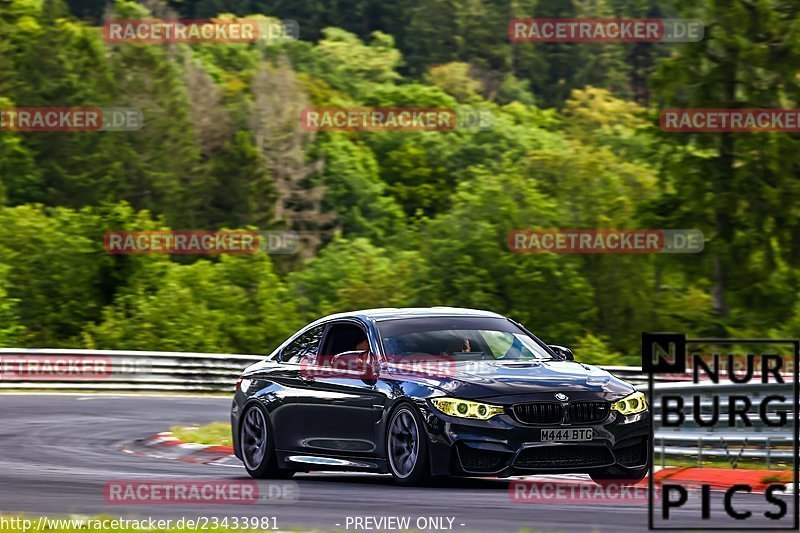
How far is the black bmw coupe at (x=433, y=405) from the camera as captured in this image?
1189 centimetres

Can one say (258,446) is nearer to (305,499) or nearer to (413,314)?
(413,314)

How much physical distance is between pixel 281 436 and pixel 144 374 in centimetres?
1877

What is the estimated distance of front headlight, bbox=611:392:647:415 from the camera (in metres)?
12.1

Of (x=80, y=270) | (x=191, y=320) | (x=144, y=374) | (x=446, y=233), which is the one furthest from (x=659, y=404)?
(x=80, y=270)

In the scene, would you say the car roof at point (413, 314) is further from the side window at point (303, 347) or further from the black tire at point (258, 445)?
the black tire at point (258, 445)

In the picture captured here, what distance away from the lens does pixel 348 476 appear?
577 inches

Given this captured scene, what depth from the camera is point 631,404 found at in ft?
40.2

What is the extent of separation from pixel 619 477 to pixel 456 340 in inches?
72.7

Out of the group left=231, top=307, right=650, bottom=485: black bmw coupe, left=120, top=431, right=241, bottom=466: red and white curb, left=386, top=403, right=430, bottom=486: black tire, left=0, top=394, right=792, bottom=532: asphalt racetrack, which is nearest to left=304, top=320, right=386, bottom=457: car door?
left=231, top=307, right=650, bottom=485: black bmw coupe

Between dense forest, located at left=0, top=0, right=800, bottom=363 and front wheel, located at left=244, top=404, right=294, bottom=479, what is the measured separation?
2647 cm

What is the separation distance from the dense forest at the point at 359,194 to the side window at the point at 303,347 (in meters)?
26.6

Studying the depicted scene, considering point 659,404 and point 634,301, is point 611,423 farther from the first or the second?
point 634,301

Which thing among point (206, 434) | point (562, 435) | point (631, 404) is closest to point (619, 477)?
point (631, 404)

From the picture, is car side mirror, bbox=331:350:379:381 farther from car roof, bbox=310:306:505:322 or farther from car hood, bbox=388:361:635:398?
car hood, bbox=388:361:635:398
